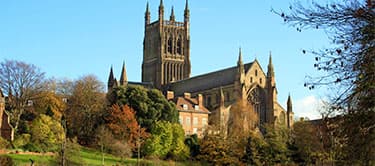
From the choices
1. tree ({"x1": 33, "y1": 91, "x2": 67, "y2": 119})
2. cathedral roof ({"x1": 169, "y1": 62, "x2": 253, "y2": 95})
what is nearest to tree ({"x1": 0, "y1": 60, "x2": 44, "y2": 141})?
tree ({"x1": 33, "y1": 91, "x2": 67, "y2": 119})

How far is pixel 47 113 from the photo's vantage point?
66.2m

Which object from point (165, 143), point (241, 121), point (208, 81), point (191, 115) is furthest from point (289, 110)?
point (165, 143)

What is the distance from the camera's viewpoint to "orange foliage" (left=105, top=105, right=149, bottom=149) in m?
63.5

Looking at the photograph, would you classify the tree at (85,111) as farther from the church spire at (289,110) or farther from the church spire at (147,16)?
the church spire at (147,16)

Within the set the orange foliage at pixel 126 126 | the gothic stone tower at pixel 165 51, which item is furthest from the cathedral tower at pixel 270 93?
the orange foliage at pixel 126 126

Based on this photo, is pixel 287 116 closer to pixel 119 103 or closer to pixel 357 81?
pixel 119 103

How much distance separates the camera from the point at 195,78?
368ft

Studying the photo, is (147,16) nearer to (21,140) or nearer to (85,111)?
(85,111)

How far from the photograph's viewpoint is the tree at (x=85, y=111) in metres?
68.4

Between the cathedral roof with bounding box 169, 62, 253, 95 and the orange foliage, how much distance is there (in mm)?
39284

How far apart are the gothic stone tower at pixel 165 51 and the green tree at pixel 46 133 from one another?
61.3 m

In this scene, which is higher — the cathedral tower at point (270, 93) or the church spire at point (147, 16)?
the church spire at point (147, 16)

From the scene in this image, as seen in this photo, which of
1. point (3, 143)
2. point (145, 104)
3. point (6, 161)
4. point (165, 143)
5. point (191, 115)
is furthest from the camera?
point (191, 115)

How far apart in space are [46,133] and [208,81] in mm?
51164
